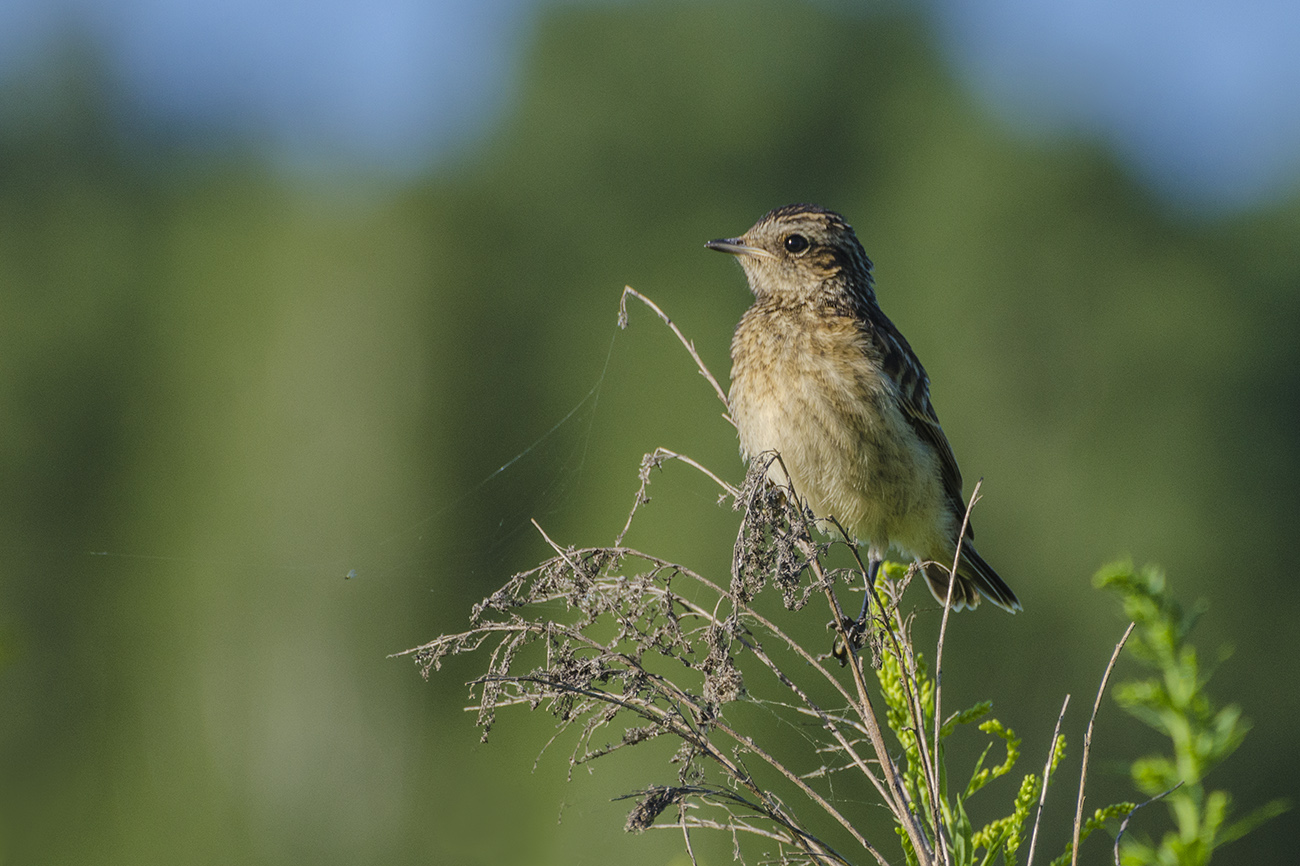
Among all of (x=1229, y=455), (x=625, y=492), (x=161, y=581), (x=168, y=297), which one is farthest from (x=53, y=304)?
(x=1229, y=455)

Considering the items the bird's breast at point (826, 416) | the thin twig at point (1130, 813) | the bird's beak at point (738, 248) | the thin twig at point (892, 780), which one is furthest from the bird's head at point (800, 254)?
the thin twig at point (1130, 813)

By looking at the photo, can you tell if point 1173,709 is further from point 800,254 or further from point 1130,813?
point 800,254

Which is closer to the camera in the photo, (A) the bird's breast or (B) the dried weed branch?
(B) the dried weed branch

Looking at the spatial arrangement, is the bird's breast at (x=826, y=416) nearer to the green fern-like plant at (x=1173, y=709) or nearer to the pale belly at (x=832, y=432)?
the pale belly at (x=832, y=432)

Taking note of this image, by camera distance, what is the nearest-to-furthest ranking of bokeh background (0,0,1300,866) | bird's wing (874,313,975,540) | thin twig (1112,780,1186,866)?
thin twig (1112,780,1186,866) < bird's wing (874,313,975,540) < bokeh background (0,0,1300,866)

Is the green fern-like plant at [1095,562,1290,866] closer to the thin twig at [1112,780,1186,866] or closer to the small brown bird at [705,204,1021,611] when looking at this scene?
the thin twig at [1112,780,1186,866]

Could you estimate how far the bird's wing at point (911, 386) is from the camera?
4.83m

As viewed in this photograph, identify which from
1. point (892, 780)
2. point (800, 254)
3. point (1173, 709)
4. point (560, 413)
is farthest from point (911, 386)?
point (560, 413)

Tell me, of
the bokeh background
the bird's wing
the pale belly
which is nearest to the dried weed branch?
the pale belly

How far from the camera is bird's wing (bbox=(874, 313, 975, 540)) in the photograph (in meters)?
4.83

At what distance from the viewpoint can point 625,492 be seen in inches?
858

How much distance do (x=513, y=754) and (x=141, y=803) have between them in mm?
8844

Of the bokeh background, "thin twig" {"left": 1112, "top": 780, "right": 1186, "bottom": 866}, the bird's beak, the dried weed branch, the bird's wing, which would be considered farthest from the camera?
the bokeh background

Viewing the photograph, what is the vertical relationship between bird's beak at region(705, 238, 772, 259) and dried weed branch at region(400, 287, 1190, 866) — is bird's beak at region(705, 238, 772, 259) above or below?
above
